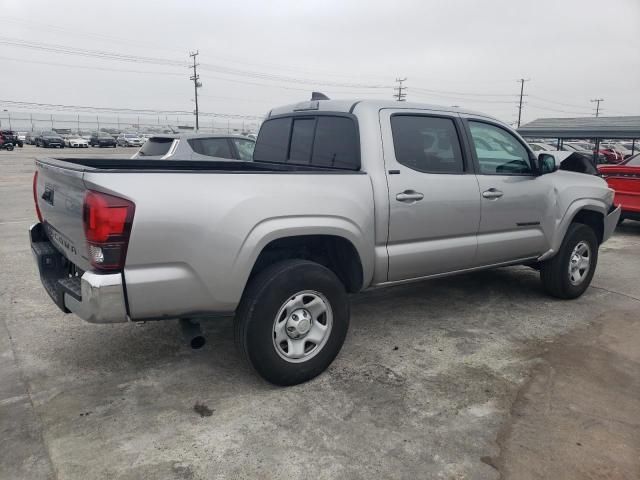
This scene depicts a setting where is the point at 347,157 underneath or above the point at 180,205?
above

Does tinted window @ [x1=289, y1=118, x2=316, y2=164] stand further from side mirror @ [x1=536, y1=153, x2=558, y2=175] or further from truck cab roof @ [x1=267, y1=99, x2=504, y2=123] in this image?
side mirror @ [x1=536, y1=153, x2=558, y2=175]

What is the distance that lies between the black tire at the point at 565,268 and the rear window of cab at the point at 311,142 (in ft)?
8.38

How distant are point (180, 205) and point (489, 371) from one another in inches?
93.2

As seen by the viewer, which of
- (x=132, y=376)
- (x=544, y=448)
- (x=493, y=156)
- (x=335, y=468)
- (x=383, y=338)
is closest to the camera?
(x=335, y=468)

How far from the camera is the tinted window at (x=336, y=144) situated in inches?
148

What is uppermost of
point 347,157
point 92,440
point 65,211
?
point 347,157

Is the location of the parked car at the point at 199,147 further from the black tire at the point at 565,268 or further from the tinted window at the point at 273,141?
the black tire at the point at 565,268

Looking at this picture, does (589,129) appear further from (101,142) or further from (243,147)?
(101,142)

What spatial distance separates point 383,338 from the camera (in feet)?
13.8

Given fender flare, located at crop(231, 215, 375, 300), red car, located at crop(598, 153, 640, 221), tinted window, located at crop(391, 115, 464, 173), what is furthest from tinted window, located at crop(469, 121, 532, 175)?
red car, located at crop(598, 153, 640, 221)

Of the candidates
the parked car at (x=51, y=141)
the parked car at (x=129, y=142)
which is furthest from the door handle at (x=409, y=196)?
the parked car at (x=129, y=142)

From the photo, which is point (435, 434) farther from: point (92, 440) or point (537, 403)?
point (92, 440)

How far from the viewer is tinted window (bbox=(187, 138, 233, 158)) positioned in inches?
366

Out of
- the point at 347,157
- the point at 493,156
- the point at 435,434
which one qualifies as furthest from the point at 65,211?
the point at 493,156
